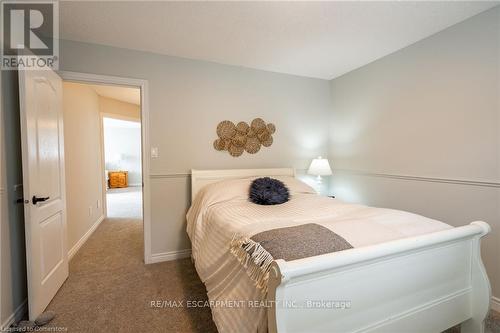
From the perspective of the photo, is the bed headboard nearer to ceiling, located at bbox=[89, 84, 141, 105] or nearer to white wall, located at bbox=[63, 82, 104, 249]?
white wall, located at bbox=[63, 82, 104, 249]

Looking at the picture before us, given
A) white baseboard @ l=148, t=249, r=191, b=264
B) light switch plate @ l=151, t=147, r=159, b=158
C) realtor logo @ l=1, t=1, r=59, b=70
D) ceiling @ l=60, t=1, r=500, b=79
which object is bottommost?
white baseboard @ l=148, t=249, r=191, b=264

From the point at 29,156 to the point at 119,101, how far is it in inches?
130

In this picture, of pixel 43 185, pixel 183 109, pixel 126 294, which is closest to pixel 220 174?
pixel 183 109

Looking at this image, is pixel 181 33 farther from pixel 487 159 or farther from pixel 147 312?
pixel 487 159

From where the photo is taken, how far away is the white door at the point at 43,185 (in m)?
1.60

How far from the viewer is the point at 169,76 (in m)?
2.57

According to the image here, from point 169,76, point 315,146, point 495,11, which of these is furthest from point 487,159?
point 169,76

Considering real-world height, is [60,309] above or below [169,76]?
below

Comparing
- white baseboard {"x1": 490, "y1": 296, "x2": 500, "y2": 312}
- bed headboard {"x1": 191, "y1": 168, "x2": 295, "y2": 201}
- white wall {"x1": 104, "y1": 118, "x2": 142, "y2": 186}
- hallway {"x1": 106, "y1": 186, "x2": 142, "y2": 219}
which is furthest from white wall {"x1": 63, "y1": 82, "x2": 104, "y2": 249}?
white wall {"x1": 104, "y1": 118, "x2": 142, "y2": 186}

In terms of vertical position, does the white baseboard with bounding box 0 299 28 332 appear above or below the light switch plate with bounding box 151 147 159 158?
below

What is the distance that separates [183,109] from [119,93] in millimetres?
2055

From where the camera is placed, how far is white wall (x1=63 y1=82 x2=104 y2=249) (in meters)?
2.78

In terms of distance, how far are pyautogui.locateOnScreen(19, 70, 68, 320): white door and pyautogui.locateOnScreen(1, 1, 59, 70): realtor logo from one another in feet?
0.32

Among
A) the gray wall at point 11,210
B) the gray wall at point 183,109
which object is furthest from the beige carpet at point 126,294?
the gray wall at point 183,109
